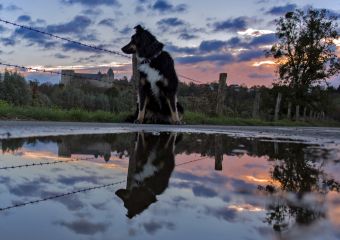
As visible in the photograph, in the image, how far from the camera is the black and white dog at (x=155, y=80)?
1078 cm

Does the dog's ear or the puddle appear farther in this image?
the dog's ear

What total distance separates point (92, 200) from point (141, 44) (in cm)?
924

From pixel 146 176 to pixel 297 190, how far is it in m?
1.12

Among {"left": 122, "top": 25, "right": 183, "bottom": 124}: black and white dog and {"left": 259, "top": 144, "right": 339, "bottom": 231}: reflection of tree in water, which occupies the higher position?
{"left": 122, "top": 25, "right": 183, "bottom": 124}: black and white dog

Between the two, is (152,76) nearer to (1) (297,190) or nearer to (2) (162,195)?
(1) (297,190)

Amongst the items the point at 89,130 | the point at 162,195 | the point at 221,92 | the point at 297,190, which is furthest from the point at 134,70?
the point at 162,195

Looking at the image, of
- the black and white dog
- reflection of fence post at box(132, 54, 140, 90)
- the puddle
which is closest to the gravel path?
the black and white dog

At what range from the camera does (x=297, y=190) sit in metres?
2.98

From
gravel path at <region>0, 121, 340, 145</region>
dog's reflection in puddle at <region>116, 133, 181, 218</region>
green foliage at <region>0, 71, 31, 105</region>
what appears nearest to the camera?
dog's reflection in puddle at <region>116, 133, 181, 218</region>

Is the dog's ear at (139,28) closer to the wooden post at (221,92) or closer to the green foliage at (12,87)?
the wooden post at (221,92)

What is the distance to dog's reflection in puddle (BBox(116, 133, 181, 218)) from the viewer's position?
2379mm

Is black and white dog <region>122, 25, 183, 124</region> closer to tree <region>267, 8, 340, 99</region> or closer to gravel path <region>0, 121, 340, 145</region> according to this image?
gravel path <region>0, 121, 340, 145</region>

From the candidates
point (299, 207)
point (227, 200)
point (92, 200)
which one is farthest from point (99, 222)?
point (299, 207)

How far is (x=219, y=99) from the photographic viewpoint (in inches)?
737
